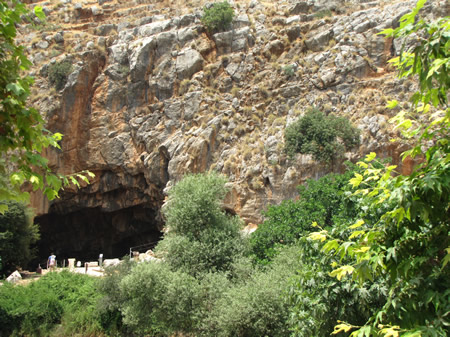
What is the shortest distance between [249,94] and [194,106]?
3.55 meters

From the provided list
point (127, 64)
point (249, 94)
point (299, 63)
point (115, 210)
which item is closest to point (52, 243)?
point (115, 210)

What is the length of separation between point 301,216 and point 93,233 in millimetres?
22807

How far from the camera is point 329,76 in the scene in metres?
22.7

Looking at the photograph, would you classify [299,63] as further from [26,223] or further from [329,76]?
[26,223]

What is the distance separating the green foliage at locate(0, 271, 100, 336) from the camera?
→ 663 inches

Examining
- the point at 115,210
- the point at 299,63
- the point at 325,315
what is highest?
the point at 299,63

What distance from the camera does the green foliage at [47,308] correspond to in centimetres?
1684

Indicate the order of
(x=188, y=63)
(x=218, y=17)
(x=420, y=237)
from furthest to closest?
1. (x=218, y=17)
2. (x=188, y=63)
3. (x=420, y=237)

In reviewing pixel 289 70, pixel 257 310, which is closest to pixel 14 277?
pixel 257 310

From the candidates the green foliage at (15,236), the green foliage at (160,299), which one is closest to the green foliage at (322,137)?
the green foliage at (160,299)

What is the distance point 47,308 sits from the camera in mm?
17438

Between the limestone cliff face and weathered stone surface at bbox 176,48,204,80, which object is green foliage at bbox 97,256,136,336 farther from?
weathered stone surface at bbox 176,48,204,80

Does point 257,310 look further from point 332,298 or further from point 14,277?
point 14,277

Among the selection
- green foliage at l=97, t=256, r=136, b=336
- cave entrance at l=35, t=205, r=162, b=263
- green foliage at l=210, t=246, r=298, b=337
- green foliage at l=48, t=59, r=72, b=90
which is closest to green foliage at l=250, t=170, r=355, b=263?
green foliage at l=210, t=246, r=298, b=337
